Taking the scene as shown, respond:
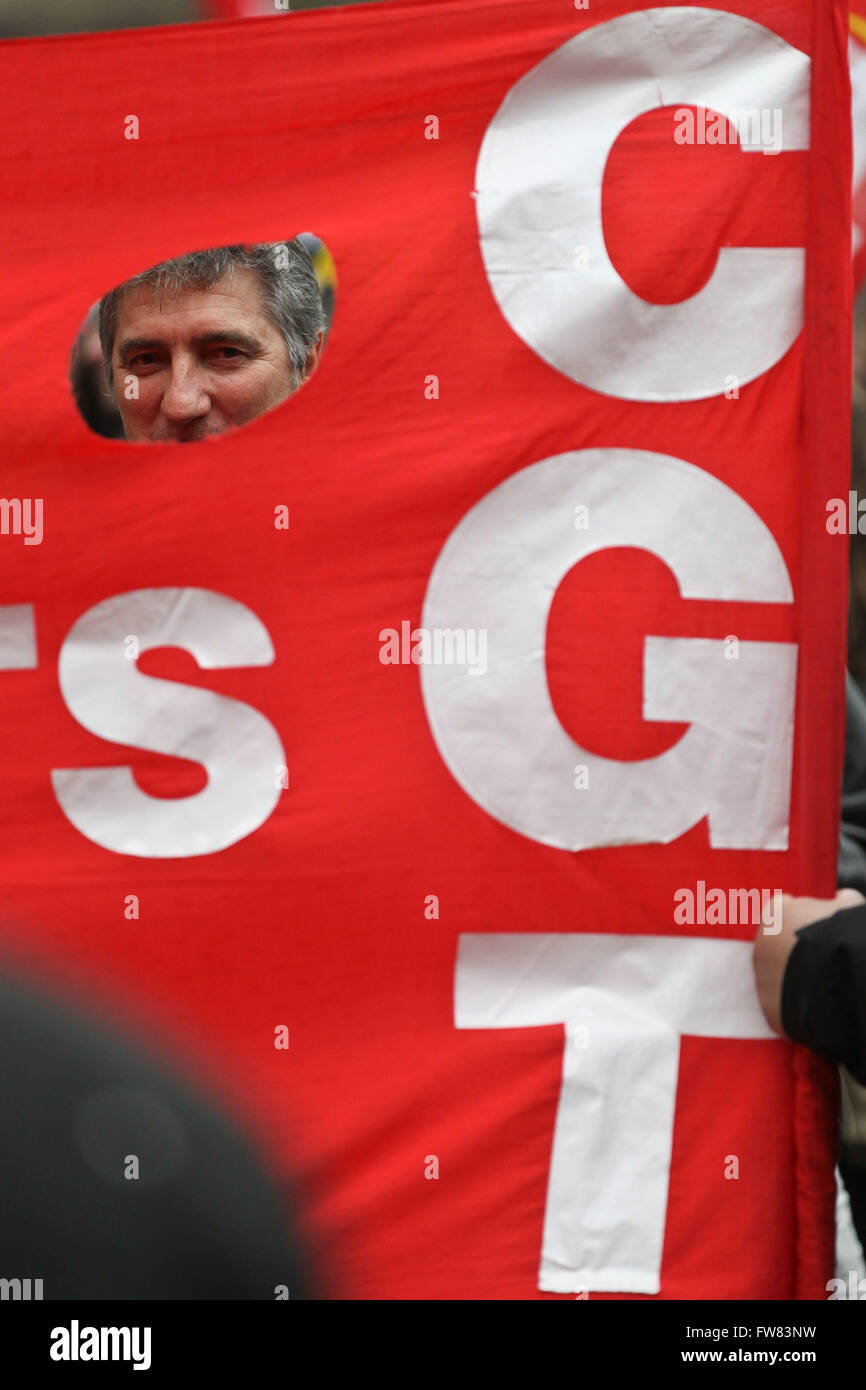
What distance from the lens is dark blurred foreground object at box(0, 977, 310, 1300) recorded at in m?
1.58

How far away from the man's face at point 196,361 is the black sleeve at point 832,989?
87 centimetres

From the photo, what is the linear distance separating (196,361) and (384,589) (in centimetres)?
40

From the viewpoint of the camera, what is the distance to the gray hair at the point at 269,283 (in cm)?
183

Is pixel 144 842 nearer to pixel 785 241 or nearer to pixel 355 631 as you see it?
pixel 355 631

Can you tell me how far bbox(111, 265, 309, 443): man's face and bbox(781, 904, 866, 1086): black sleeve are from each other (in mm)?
870

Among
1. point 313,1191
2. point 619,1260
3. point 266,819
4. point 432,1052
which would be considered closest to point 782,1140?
point 619,1260

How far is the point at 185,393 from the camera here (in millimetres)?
1788
